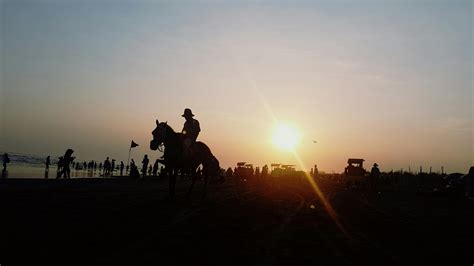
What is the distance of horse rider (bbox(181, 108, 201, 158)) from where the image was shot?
779 inches

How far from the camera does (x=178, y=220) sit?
12758 mm

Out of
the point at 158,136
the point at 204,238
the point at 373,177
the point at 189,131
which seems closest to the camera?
the point at 204,238

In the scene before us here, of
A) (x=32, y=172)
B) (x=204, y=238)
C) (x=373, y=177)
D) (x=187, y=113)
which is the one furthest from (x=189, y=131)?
(x=32, y=172)

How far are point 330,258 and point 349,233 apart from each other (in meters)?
3.95

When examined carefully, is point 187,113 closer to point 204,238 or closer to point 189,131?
point 189,131

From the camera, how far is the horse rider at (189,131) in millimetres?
19797

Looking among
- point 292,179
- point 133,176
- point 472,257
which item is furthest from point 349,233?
point 292,179

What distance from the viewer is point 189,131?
20188mm

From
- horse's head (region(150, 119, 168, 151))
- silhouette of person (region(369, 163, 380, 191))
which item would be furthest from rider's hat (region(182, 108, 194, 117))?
silhouette of person (region(369, 163, 380, 191))

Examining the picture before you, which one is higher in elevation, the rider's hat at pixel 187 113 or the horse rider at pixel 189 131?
the rider's hat at pixel 187 113

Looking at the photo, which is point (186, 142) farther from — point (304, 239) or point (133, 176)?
point (133, 176)

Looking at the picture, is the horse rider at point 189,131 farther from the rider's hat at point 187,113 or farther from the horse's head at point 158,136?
the horse's head at point 158,136

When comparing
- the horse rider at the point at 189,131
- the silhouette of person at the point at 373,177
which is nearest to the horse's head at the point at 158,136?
the horse rider at the point at 189,131

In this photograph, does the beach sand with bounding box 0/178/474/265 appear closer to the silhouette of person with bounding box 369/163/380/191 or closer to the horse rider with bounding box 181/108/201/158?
the horse rider with bounding box 181/108/201/158
